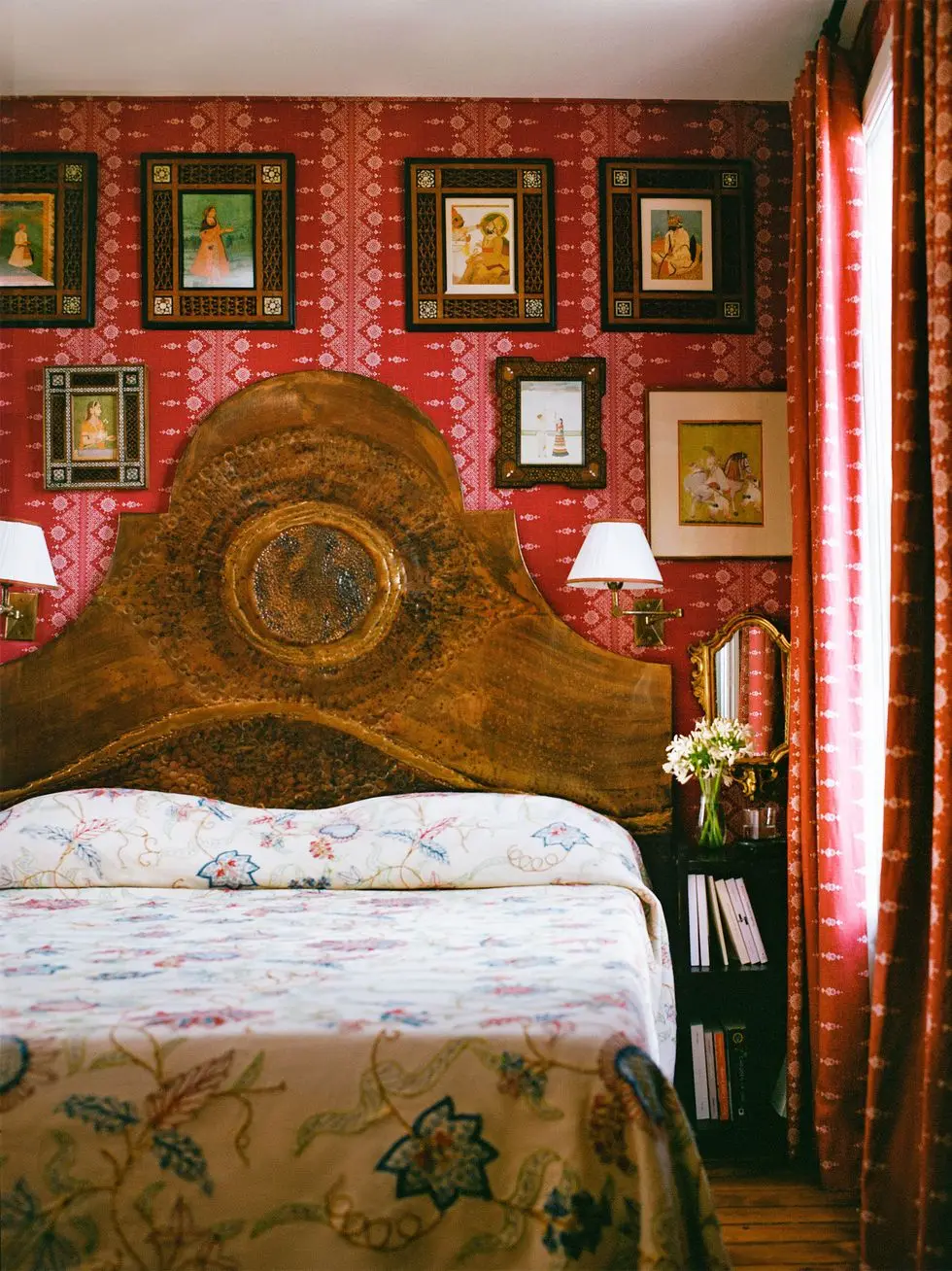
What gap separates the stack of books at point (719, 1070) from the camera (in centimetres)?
286

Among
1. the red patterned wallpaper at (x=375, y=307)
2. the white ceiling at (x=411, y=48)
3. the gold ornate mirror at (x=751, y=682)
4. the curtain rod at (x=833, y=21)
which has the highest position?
the white ceiling at (x=411, y=48)

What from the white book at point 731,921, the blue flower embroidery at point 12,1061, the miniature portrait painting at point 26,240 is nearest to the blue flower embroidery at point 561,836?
the white book at point 731,921

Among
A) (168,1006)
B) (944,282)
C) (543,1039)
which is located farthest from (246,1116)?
(944,282)

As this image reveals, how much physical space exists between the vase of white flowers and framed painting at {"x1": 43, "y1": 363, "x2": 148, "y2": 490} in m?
1.95

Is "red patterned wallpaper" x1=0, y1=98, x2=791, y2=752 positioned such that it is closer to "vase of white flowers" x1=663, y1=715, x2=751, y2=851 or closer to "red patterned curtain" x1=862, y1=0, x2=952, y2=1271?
"vase of white flowers" x1=663, y1=715, x2=751, y2=851

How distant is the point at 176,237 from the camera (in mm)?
3416

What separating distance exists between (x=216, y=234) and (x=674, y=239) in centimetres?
152

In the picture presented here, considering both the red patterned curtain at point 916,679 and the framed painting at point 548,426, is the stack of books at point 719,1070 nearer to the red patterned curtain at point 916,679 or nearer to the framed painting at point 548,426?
the red patterned curtain at point 916,679

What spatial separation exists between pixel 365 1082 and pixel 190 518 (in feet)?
7.28

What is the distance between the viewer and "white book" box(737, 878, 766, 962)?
9.63 ft

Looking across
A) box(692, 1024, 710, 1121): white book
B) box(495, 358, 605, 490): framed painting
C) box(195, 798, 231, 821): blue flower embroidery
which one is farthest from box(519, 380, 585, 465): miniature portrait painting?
box(692, 1024, 710, 1121): white book

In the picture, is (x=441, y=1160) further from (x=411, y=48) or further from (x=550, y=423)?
(x=411, y=48)

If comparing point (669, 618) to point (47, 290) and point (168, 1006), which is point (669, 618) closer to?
point (168, 1006)

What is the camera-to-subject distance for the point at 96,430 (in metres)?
3.39
